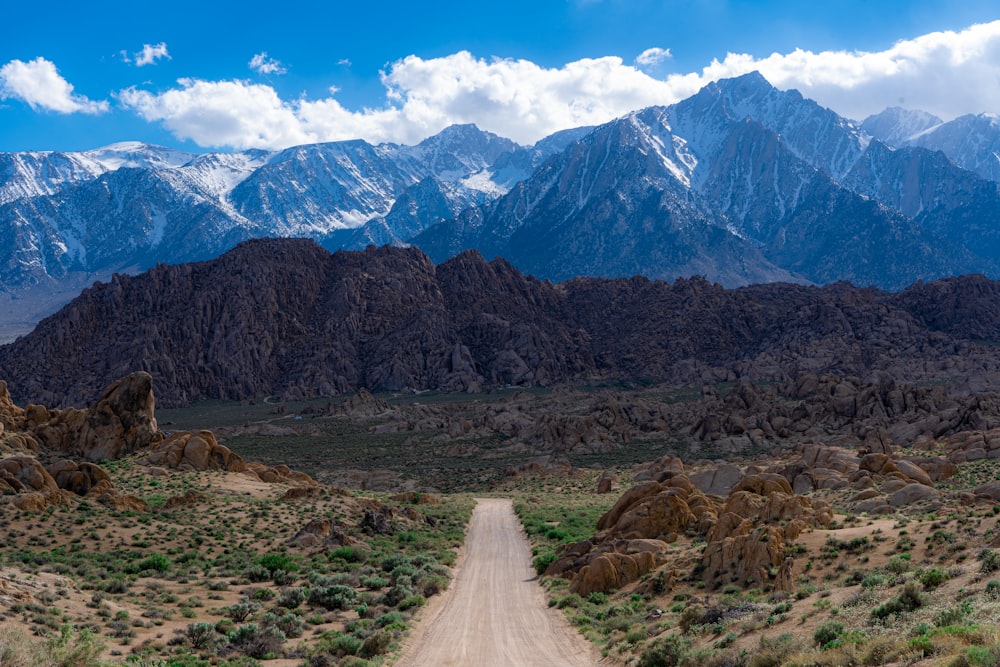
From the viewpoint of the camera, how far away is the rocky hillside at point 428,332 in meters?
151

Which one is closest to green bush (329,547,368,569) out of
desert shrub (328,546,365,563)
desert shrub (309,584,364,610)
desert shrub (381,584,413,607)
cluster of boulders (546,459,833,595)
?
desert shrub (328,546,365,563)

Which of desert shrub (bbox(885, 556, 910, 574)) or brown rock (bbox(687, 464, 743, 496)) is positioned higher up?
desert shrub (bbox(885, 556, 910, 574))

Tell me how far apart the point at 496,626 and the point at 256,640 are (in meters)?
7.31

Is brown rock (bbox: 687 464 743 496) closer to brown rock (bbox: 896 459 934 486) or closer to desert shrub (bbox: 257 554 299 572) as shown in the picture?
brown rock (bbox: 896 459 934 486)

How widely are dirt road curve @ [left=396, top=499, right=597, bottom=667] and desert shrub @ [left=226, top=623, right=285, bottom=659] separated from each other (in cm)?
362

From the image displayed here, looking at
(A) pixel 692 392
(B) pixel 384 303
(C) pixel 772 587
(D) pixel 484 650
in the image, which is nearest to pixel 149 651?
(D) pixel 484 650

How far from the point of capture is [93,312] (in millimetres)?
167250

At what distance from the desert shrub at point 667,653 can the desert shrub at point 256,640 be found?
995 cm

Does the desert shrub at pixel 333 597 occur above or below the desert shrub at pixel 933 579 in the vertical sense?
below

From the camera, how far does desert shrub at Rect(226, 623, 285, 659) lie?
22484 mm

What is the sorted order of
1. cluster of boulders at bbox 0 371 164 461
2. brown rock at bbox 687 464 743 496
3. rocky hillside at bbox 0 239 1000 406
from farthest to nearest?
→ rocky hillside at bbox 0 239 1000 406, cluster of boulders at bbox 0 371 164 461, brown rock at bbox 687 464 743 496

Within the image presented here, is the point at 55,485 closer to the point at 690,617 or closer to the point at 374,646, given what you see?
the point at 374,646

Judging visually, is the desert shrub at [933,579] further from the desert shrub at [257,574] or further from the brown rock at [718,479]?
the brown rock at [718,479]

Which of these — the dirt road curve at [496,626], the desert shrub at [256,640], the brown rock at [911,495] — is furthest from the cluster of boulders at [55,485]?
the brown rock at [911,495]
